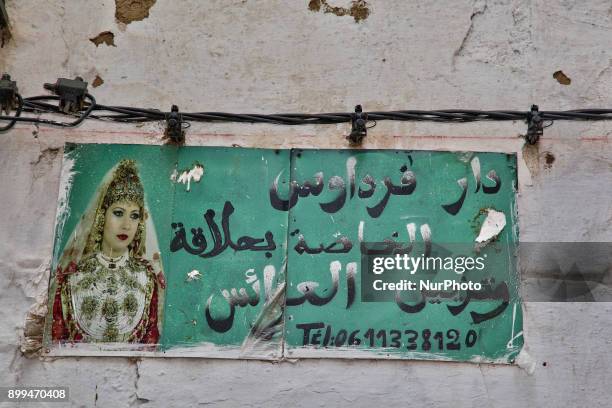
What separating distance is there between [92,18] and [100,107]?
2.24ft

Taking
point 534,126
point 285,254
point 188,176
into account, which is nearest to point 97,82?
point 188,176

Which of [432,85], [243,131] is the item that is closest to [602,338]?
[432,85]

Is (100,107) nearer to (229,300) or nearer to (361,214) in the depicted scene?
(229,300)

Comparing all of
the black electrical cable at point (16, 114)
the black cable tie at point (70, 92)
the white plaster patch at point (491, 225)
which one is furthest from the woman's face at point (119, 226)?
the white plaster patch at point (491, 225)

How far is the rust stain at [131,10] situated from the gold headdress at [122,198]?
101 centimetres

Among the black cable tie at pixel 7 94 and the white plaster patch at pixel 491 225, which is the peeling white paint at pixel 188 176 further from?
the white plaster patch at pixel 491 225

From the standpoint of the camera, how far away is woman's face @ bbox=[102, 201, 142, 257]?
4.41 meters

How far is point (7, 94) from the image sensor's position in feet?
14.3

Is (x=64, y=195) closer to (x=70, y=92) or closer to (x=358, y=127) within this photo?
(x=70, y=92)

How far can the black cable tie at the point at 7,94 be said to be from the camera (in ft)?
14.2

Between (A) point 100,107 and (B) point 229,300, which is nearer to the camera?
(B) point 229,300

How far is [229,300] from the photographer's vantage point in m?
4.31

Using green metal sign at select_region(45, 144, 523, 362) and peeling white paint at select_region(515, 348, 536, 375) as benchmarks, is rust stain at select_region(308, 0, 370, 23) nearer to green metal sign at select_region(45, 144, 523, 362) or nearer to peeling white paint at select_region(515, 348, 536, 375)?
green metal sign at select_region(45, 144, 523, 362)

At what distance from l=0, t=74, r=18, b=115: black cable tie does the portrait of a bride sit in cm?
73
